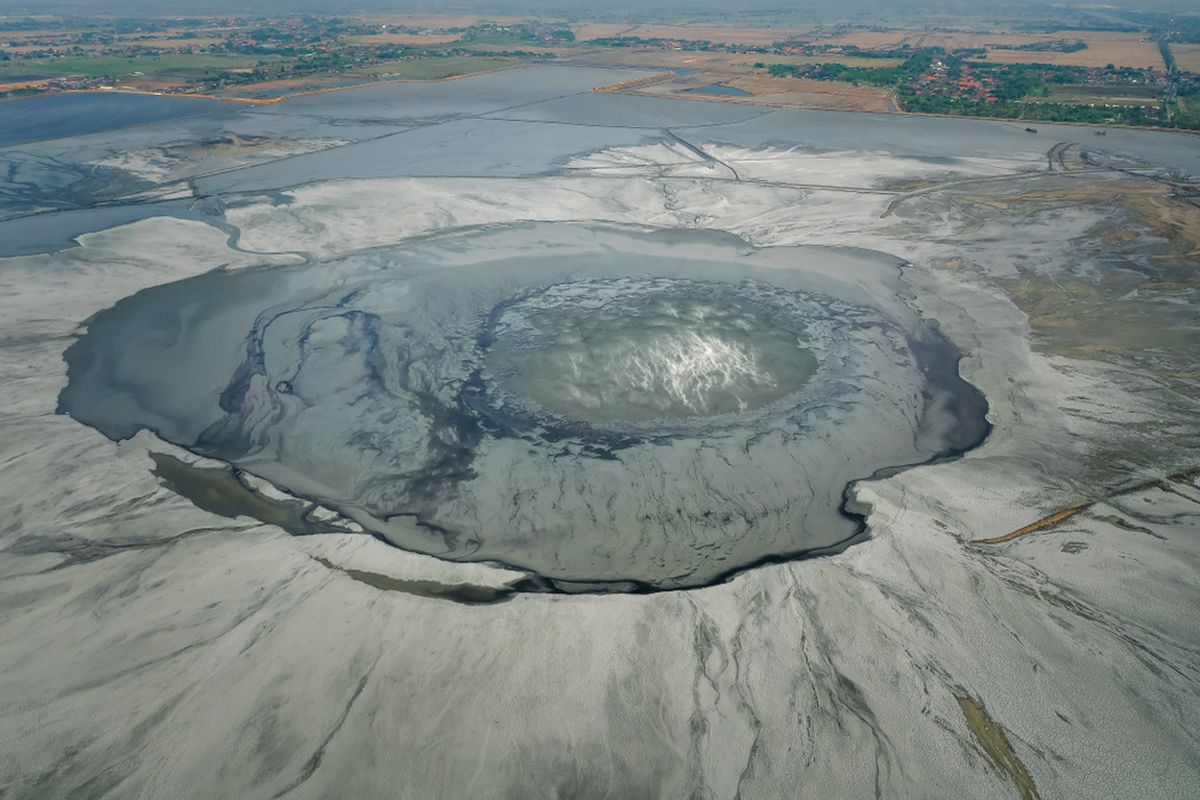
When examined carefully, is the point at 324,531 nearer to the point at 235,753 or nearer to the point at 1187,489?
the point at 235,753

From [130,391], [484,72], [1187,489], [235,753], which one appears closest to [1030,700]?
[1187,489]

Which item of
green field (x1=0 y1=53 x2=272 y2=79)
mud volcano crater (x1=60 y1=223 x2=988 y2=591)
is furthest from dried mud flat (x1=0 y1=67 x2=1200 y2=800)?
green field (x1=0 y1=53 x2=272 y2=79)

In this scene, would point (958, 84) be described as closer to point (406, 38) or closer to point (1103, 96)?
point (1103, 96)

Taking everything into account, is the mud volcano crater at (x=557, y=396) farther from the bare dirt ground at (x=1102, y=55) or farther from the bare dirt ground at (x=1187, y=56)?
the bare dirt ground at (x=1187, y=56)

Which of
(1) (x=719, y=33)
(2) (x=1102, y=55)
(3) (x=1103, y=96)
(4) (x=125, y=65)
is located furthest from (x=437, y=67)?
(2) (x=1102, y=55)

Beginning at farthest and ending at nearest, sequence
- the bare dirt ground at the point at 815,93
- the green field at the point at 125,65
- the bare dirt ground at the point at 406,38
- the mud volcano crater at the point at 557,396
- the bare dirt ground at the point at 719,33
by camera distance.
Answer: the bare dirt ground at the point at 719,33, the bare dirt ground at the point at 406,38, the green field at the point at 125,65, the bare dirt ground at the point at 815,93, the mud volcano crater at the point at 557,396

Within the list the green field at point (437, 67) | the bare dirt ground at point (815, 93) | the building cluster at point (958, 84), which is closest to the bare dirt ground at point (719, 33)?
the building cluster at point (958, 84)
